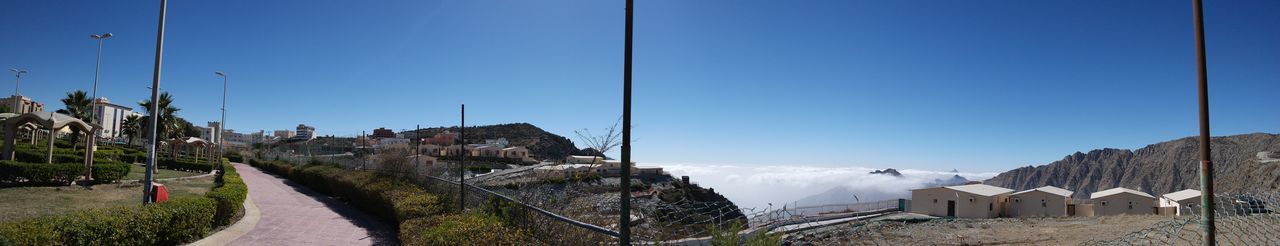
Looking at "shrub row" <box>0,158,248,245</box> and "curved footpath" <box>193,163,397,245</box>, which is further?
"curved footpath" <box>193,163,397,245</box>

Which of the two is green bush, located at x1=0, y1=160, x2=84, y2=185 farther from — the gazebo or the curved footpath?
the curved footpath

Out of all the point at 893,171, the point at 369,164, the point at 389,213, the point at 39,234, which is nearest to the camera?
the point at 39,234

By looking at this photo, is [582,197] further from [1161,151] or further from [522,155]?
[1161,151]

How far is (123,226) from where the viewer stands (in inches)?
302

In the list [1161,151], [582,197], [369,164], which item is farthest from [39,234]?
[1161,151]

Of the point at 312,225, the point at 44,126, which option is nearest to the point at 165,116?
the point at 44,126

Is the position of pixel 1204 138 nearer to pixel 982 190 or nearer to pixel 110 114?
pixel 982 190

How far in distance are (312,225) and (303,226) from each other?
1.01 feet

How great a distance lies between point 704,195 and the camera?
80938 millimetres

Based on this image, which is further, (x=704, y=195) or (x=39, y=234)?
(x=704, y=195)

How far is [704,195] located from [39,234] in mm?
76951

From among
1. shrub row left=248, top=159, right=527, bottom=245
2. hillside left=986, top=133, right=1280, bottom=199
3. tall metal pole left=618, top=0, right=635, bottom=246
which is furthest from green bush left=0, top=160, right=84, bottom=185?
hillside left=986, top=133, right=1280, bottom=199

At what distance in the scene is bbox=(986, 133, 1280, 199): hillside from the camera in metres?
53.2

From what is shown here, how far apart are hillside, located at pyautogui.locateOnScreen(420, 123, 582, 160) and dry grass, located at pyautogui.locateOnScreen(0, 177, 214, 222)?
7290 cm
